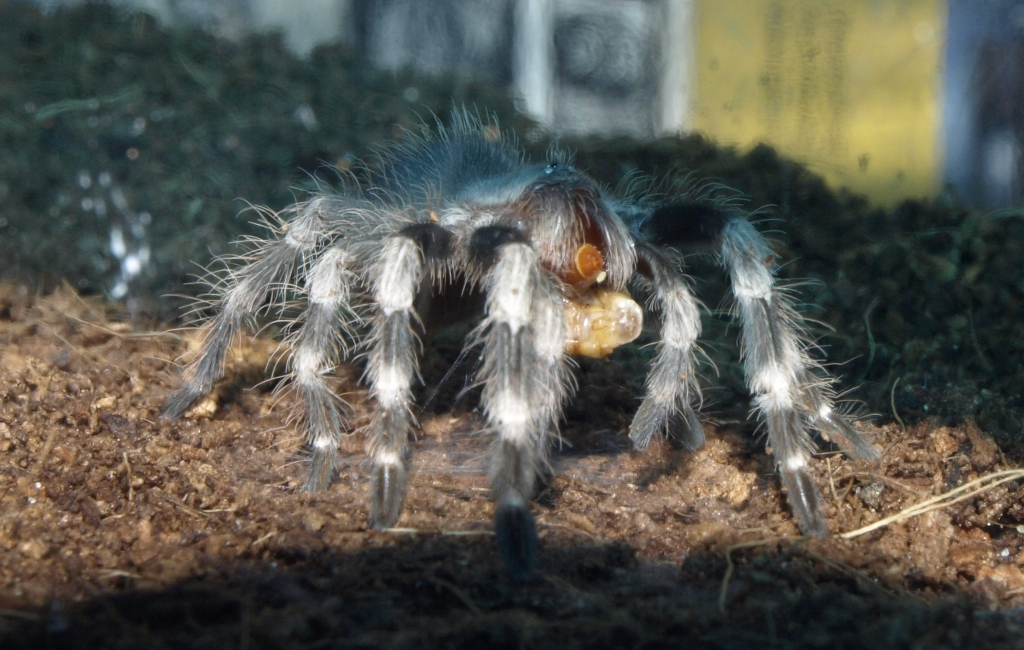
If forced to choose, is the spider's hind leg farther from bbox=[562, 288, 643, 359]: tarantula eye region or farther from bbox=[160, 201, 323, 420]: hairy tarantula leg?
bbox=[160, 201, 323, 420]: hairy tarantula leg

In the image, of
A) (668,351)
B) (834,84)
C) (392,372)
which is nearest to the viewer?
(392,372)

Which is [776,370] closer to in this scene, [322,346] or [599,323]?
[599,323]

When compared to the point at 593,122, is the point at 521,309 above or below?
below

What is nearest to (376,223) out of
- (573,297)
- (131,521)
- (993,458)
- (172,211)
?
(573,297)

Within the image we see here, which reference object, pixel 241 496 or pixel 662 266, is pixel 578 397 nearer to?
pixel 662 266

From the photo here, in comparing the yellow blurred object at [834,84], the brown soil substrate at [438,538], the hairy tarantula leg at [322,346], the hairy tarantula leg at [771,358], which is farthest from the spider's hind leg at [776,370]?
the yellow blurred object at [834,84]

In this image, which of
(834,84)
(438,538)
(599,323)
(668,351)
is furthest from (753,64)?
(438,538)
